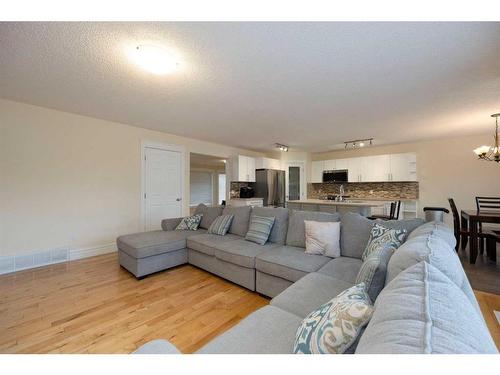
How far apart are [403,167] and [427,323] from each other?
6372mm

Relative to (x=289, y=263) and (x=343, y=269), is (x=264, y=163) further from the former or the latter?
(x=343, y=269)

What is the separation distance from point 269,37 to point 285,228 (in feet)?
6.78

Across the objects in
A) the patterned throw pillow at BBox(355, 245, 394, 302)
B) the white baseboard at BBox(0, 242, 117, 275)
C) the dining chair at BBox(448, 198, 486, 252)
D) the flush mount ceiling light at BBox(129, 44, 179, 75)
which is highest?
the flush mount ceiling light at BBox(129, 44, 179, 75)

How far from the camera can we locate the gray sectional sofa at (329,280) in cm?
52

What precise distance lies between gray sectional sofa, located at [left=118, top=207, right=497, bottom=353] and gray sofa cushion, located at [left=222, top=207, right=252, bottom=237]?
0.05ft

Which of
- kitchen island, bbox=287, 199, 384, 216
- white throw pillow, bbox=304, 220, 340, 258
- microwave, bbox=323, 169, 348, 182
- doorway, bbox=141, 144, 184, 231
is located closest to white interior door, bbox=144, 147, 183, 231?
doorway, bbox=141, 144, 184, 231

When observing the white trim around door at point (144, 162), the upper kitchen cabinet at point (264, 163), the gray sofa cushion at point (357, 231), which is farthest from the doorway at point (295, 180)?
the gray sofa cushion at point (357, 231)

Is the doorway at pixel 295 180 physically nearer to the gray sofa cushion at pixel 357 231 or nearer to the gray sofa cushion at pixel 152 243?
the gray sofa cushion at pixel 152 243

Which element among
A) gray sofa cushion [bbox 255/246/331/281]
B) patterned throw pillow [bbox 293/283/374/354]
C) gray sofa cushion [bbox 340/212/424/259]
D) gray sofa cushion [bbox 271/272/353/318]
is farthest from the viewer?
gray sofa cushion [bbox 340/212/424/259]

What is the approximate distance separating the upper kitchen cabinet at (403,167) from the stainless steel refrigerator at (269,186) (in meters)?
3.09

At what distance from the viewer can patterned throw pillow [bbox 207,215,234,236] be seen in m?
3.22

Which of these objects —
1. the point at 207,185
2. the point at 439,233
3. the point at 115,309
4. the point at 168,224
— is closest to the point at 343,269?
the point at 439,233

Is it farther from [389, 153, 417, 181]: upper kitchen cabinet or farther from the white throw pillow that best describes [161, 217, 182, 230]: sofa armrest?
[389, 153, 417, 181]: upper kitchen cabinet
